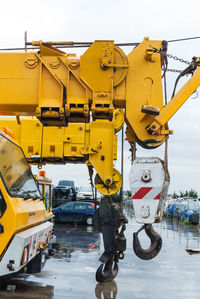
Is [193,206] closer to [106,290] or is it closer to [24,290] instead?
[106,290]

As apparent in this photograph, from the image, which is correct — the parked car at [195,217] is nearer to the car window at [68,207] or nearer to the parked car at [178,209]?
the parked car at [178,209]

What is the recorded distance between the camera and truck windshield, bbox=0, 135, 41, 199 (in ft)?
14.4

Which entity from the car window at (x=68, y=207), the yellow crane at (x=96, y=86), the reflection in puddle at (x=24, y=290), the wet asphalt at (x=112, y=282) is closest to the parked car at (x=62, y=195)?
the car window at (x=68, y=207)

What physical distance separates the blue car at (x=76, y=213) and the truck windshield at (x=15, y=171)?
12295 mm

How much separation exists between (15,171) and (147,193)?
5.68 ft

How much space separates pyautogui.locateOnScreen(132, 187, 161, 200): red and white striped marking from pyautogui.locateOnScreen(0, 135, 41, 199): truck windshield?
144 centimetres

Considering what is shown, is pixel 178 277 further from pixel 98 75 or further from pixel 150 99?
pixel 98 75

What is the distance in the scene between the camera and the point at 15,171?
488cm

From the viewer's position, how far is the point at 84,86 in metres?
5.49

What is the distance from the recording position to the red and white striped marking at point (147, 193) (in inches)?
182

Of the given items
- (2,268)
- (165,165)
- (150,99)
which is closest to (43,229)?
(2,268)

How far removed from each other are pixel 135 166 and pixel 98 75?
1.55 m

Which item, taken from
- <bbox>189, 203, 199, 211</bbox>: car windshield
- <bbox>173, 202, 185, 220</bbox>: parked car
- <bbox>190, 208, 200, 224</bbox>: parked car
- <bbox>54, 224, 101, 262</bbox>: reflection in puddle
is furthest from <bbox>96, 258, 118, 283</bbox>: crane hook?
<bbox>173, 202, 185, 220</bbox>: parked car

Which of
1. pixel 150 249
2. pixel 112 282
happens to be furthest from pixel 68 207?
pixel 150 249
